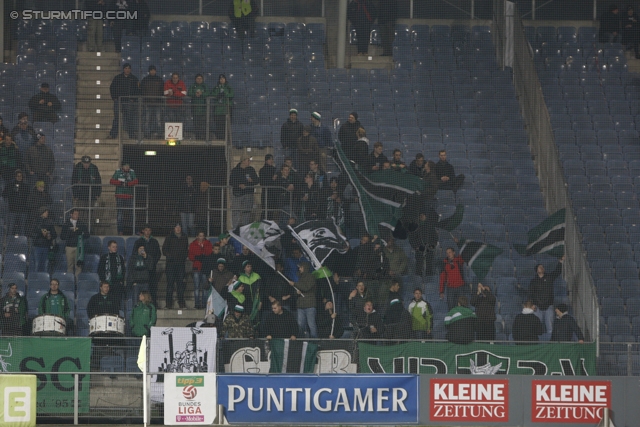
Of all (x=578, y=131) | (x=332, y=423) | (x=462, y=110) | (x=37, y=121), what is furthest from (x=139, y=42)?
(x=332, y=423)

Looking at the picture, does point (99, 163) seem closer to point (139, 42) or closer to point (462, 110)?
point (139, 42)

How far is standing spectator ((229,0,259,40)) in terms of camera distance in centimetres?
2978

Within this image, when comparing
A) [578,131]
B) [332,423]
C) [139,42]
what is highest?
[139,42]

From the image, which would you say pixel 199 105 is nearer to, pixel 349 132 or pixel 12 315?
pixel 349 132

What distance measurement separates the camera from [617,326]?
23.0 metres

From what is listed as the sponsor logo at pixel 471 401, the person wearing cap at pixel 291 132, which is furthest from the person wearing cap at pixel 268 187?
the sponsor logo at pixel 471 401

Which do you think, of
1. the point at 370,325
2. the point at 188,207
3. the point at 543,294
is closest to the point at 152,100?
the point at 188,207

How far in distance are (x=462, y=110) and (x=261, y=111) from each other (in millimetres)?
4872

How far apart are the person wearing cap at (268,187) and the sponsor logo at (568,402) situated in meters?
6.91

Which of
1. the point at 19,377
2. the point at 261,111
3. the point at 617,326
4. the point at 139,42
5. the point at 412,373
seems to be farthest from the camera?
the point at 139,42

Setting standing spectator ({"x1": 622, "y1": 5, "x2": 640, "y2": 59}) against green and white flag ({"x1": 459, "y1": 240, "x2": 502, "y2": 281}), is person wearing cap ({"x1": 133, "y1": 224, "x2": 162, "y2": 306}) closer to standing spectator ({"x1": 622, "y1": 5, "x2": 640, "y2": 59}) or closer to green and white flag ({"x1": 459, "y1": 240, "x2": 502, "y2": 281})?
green and white flag ({"x1": 459, "y1": 240, "x2": 502, "y2": 281})

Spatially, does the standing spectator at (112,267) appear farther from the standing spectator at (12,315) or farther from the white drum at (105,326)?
the standing spectator at (12,315)

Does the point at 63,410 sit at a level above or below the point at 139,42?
below

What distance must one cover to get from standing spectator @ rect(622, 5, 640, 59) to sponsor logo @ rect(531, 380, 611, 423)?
13261 millimetres
